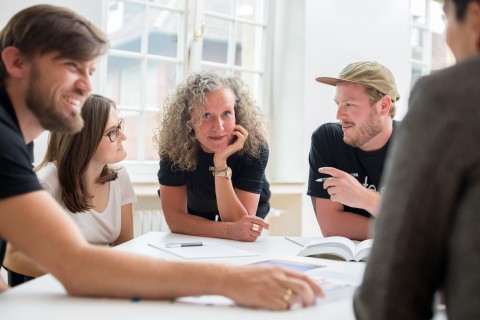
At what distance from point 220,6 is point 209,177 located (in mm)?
1780

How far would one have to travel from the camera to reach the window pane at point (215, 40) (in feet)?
12.3

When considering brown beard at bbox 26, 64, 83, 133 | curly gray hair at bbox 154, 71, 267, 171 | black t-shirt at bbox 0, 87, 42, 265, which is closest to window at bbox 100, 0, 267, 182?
curly gray hair at bbox 154, 71, 267, 171

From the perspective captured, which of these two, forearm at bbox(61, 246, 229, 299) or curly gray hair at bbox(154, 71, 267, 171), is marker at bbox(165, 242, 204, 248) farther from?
forearm at bbox(61, 246, 229, 299)

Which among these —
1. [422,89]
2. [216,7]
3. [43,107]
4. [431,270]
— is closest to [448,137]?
[422,89]

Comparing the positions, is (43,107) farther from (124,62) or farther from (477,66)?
(124,62)

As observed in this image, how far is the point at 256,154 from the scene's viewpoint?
7.92 ft

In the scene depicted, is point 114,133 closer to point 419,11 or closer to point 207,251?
point 207,251

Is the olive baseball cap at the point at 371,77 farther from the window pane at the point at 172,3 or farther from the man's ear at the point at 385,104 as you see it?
the window pane at the point at 172,3

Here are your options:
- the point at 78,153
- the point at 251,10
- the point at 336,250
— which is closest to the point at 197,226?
the point at 78,153

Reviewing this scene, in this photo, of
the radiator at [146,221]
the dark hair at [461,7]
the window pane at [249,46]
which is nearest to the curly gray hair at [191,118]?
the radiator at [146,221]

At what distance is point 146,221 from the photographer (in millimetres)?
3180

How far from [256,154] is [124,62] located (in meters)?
1.42

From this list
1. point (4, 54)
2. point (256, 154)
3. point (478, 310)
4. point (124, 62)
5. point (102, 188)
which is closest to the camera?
point (478, 310)

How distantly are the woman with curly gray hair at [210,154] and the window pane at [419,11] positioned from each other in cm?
315
